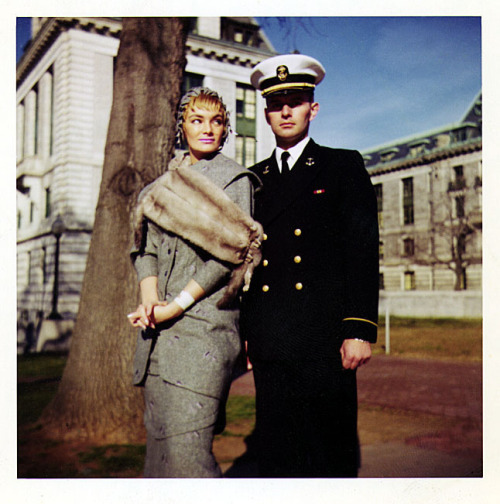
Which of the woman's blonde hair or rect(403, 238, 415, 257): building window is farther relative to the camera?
rect(403, 238, 415, 257): building window

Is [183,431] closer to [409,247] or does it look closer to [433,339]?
[409,247]

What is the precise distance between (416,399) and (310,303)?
181 inches

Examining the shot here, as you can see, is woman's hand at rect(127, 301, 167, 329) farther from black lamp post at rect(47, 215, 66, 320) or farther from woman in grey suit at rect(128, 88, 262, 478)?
black lamp post at rect(47, 215, 66, 320)

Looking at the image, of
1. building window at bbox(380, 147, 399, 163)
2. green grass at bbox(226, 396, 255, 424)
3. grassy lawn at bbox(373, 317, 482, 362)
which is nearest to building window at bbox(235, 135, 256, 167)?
building window at bbox(380, 147, 399, 163)

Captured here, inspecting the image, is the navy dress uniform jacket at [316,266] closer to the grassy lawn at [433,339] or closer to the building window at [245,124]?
the building window at [245,124]

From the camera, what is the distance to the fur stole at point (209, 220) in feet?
8.50

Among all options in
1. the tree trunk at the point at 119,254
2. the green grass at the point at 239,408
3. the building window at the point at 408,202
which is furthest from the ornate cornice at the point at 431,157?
the green grass at the point at 239,408

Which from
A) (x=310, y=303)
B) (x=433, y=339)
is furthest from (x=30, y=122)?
(x=433, y=339)

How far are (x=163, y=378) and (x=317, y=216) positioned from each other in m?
1.09

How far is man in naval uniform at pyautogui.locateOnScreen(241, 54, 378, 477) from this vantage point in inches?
109

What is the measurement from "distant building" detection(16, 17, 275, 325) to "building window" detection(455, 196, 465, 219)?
4358 mm

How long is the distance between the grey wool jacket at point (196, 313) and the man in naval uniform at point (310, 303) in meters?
0.21

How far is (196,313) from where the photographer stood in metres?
2.61
